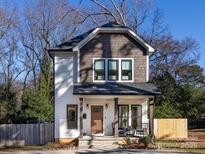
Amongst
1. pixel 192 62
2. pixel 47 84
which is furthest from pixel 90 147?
pixel 192 62

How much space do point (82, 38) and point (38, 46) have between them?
25.1 m

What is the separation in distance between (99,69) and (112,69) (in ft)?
3.13

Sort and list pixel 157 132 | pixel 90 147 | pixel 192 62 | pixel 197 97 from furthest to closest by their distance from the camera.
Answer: pixel 192 62 → pixel 197 97 → pixel 157 132 → pixel 90 147

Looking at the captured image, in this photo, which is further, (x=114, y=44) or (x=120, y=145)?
(x=114, y=44)

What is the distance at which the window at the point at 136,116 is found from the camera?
3309cm


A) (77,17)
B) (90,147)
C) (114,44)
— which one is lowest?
(90,147)

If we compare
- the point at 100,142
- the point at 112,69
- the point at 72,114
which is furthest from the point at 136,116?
the point at 72,114

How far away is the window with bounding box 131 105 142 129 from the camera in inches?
1303

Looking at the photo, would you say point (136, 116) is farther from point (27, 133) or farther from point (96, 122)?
point (27, 133)

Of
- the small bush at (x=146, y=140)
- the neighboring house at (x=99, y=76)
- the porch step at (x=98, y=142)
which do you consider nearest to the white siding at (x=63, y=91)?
the neighboring house at (x=99, y=76)

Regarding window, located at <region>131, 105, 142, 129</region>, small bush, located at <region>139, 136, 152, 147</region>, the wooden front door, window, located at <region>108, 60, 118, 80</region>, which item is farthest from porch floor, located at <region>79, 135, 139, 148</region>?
window, located at <region>108, 60, 118, 80</region>

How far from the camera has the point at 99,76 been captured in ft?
108

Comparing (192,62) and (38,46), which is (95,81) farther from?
(192,62)

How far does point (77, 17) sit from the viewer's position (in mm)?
53031
